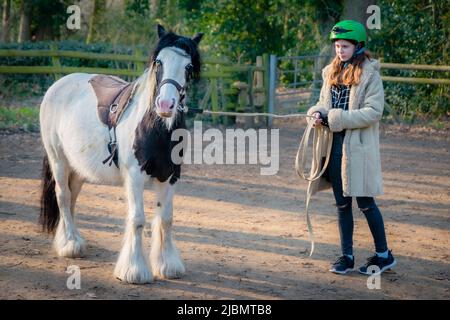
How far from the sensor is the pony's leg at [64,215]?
16.3 ft

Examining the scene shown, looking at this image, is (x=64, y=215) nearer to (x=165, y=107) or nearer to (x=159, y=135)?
(x=159, y=135)

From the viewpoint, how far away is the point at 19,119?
1134 centimetres

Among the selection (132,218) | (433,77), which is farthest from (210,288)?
(433,77)

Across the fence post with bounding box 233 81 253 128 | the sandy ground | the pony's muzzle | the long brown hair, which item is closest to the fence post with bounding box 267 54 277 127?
the fence post with bounding box 233 81 253 128

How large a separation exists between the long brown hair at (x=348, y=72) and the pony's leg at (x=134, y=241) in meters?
1.56

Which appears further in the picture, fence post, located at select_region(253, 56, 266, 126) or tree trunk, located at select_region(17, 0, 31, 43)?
tree trunk, located at select_region(17, 0, 31, 43)

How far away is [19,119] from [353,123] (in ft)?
27.7

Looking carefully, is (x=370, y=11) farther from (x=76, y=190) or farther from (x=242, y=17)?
(x=76, y=190)

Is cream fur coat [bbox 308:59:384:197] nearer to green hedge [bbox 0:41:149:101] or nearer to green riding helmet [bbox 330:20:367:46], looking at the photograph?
green riding helmet [bbox 330:20:367:46]

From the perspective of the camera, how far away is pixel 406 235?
580 cm

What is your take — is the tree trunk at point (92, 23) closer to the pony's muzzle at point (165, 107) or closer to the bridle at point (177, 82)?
the bridle at point (177, 82)

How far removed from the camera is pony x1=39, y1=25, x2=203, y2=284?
419cm

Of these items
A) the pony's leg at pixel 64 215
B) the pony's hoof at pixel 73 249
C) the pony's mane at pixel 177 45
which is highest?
the pony's mane at pixel 177 45

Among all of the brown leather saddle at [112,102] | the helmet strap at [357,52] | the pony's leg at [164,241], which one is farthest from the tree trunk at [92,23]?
the helmet strap at [357,52]
